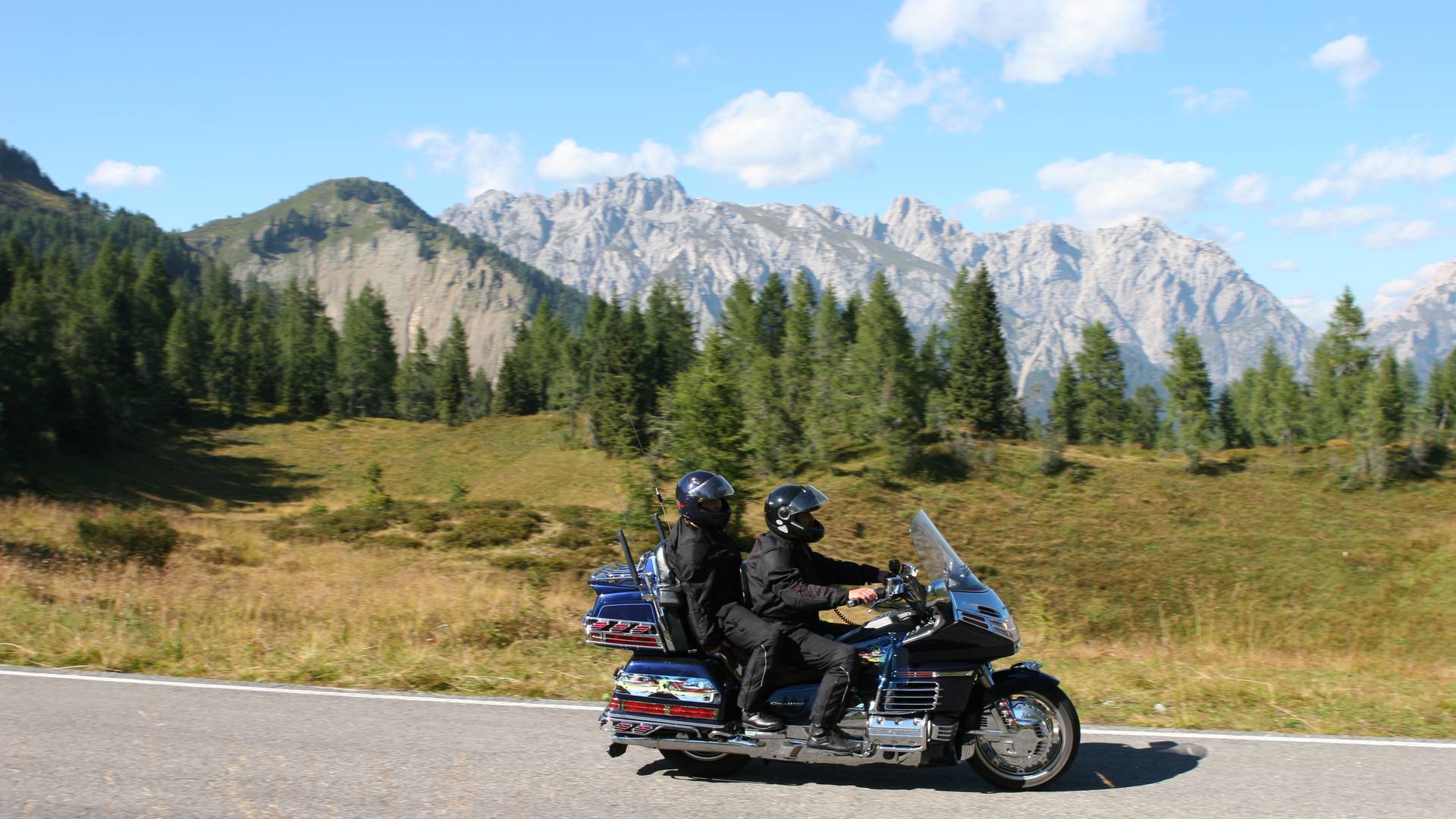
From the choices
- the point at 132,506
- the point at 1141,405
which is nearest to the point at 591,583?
the point at 132,506

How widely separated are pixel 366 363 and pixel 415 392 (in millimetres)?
6078

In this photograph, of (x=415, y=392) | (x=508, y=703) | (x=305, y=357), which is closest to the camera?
(x=508, y=703)

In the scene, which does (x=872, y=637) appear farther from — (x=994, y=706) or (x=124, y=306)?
(x=124, y=306)

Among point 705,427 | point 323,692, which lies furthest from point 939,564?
point 705,427

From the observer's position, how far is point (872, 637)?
21.8 feet

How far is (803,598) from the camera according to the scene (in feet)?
20.8

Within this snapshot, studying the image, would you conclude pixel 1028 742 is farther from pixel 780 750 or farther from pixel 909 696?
pixel 780 750

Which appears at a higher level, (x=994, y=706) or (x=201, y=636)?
(x=994, y=706)

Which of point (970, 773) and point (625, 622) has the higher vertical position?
point (625, 622)

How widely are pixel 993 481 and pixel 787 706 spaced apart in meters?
61.6

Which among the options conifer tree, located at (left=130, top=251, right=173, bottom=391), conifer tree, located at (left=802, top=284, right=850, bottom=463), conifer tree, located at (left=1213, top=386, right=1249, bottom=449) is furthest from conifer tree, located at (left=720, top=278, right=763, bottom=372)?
conifer tree, located at (left=130, top=251, right=173, bottom=391)

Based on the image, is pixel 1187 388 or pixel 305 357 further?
pixel 305 357

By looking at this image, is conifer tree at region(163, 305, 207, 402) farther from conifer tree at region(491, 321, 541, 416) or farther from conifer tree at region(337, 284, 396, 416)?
conifer tree at region(491, 321, 541, 416)

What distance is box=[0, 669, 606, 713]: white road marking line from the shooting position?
8.41 metres
